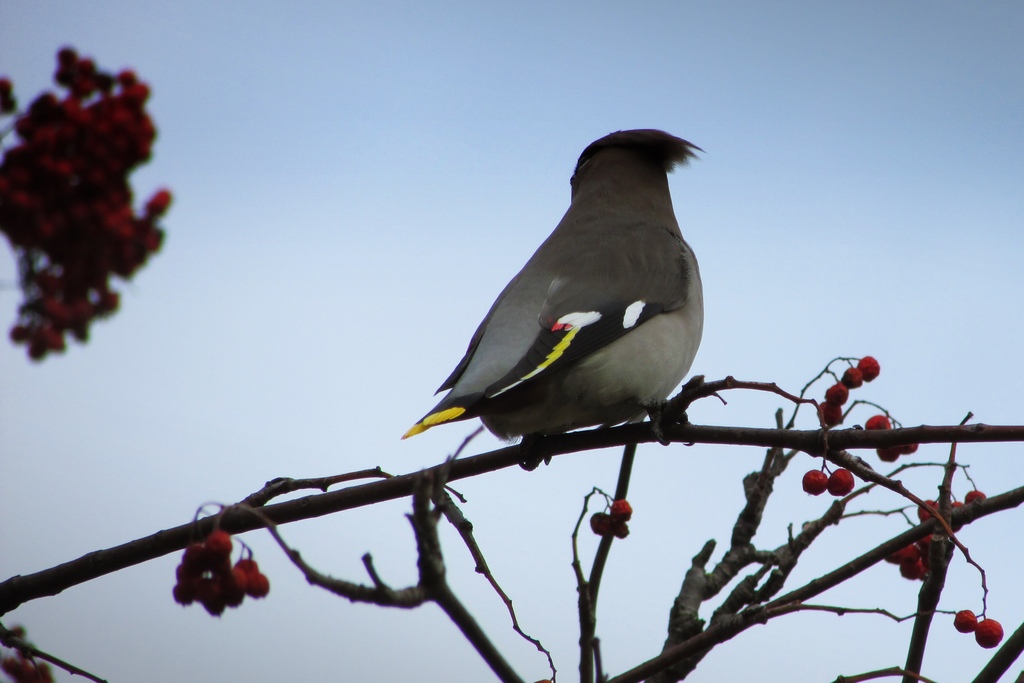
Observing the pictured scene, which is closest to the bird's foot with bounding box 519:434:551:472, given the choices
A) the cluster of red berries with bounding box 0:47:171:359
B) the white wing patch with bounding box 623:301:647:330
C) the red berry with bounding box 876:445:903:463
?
the white wing patch with bounding box 623:301:647:330

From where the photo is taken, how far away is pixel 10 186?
76 centimetres

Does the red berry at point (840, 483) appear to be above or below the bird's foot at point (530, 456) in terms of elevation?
below

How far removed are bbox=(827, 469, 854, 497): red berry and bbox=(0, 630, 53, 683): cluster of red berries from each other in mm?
1751

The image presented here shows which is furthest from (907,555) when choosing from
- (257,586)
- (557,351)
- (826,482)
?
(257,586)

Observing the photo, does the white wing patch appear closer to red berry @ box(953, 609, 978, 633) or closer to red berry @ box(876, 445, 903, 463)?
red berry @ box(876, 445, 903, 463)

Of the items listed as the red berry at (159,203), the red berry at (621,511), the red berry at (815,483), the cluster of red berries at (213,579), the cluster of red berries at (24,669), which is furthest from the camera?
the red berry at (621,511)

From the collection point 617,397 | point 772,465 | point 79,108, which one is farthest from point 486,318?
point 79,108

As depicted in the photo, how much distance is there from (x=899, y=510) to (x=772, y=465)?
0.54 meters

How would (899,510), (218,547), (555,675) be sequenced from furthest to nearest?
(899,510) → (555,675) → (218,547)

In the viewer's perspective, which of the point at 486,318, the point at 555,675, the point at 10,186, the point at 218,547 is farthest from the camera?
the point at 486,318

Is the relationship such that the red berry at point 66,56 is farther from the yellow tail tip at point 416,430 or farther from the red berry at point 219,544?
the yellow tail tip at point 416,430

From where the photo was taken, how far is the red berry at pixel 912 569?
2.97 metres

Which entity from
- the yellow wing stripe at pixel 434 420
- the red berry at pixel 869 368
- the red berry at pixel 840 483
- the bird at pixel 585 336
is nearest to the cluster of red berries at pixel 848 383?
the red berry at pixel 869 368

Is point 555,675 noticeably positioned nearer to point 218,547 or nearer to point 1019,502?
point 218,547
